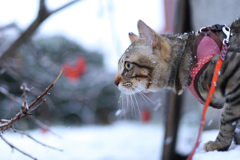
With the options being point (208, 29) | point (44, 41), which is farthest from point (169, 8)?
point (44, 41)

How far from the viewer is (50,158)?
1469 millimetres

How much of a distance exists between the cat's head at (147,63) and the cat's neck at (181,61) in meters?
0.03

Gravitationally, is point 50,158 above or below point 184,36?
below

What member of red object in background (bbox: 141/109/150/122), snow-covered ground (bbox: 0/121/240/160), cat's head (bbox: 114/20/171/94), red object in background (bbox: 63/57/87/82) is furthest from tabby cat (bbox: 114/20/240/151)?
red object in background (bbox: 141/109/150/122)

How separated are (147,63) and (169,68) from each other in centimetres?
Result: 12

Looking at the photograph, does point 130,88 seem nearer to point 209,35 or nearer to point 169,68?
point 169,68

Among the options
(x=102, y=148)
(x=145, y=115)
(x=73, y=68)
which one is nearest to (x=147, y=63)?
(x=102, y=148)

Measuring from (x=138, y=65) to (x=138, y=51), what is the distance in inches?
3.0

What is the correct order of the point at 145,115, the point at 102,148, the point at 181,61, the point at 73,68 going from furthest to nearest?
the point at 145,115 → the point at 73,68 → the point at 102,148 → the point at 181,61

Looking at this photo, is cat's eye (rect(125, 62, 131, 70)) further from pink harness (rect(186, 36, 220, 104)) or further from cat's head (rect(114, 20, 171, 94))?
pink harness (rect(186, 36, 220, 104))

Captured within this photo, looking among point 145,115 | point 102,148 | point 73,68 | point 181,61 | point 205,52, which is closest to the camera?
point 205,52

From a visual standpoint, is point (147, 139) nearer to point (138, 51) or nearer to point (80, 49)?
point (138, 51)

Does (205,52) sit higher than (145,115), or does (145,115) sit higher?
(205,52)

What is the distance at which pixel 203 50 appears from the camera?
0.85 meters
